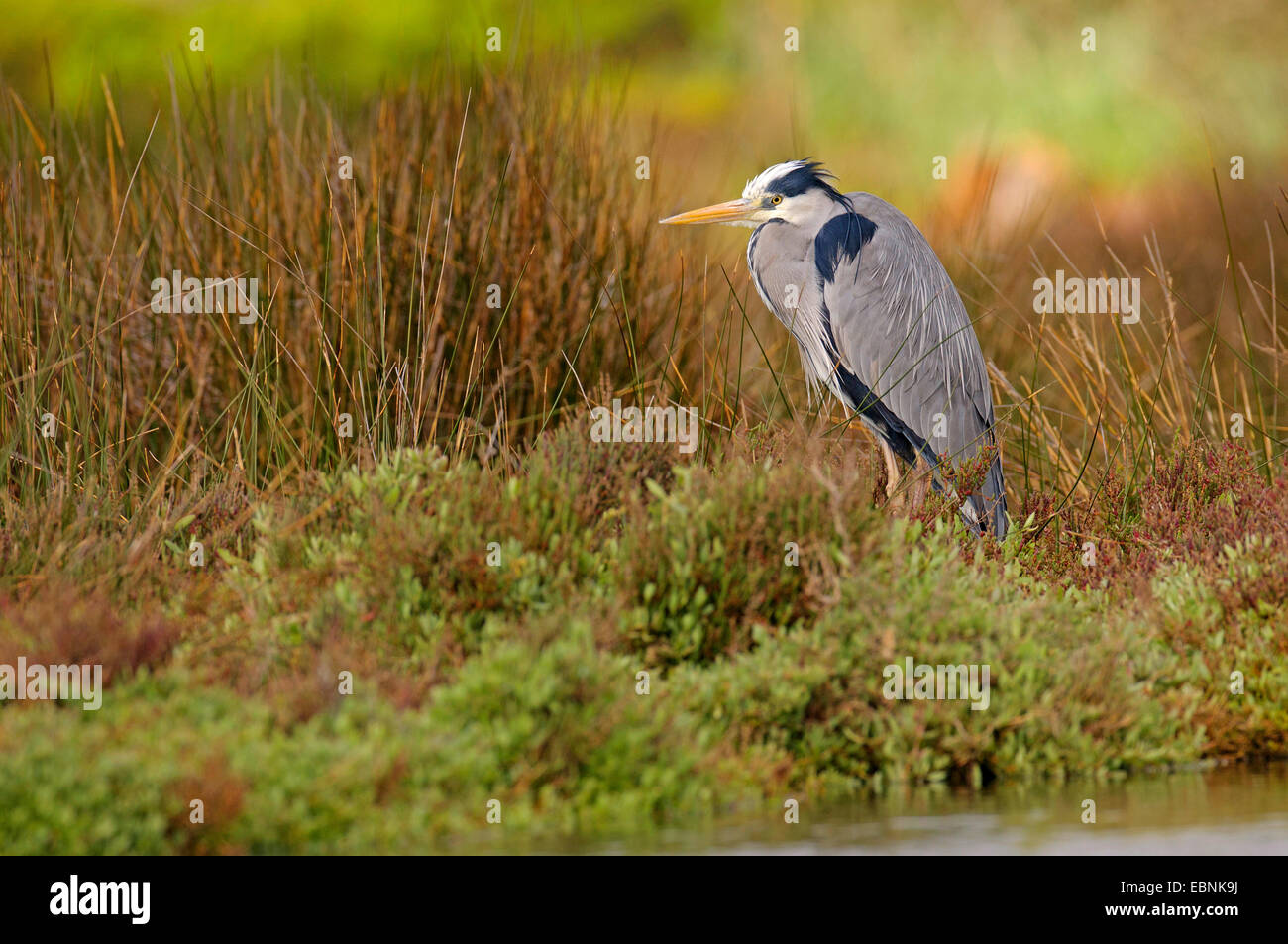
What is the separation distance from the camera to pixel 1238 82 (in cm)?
2158

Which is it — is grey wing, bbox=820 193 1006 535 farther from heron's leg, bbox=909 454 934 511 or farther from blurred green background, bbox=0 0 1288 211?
blurred green background, bbox=0 0 1288 211

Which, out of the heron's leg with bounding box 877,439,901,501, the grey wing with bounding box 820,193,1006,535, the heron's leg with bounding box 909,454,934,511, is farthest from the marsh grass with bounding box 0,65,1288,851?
the heron's leg with bounding box 877,439,901,501

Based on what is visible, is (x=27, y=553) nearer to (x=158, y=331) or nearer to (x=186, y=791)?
(x=186, y=791)

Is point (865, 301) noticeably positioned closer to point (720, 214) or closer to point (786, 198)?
point (786, 198)

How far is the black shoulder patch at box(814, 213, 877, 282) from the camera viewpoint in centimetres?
734

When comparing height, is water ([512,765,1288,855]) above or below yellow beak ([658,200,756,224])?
below

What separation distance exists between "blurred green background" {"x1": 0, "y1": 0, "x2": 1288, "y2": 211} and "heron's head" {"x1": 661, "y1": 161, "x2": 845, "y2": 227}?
1002cm

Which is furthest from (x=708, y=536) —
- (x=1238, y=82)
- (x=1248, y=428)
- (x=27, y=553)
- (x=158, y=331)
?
(x=1238, y=82)

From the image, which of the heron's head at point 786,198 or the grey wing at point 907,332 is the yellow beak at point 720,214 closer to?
the heron's head at point 786,198

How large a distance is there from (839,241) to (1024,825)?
12.9ft

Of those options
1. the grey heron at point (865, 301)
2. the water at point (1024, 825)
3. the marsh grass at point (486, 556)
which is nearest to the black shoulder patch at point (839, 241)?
the grey heron at point (865, 301)

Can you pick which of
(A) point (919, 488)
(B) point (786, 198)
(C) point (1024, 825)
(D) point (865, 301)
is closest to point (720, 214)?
(B) point (786, 198)

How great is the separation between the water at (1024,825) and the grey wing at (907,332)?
10.4 ft

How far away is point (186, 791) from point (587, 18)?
19.3 meters
